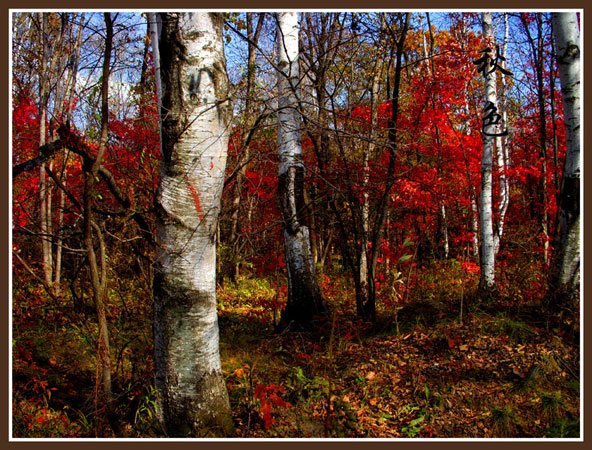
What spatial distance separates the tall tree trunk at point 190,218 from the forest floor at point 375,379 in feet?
1.31

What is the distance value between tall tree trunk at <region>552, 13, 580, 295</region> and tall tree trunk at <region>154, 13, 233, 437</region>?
137 inches

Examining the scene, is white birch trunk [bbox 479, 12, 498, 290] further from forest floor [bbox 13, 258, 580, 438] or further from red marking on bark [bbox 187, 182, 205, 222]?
red marking on bark [bbox 187, 182, 205, 222]

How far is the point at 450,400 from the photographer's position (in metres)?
3.23

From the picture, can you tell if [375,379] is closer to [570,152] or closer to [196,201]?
[196,201]

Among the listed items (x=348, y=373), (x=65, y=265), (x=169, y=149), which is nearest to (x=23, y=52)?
(x=65, y=265)

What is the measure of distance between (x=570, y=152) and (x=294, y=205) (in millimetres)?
3200

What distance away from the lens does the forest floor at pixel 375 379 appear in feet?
9.69

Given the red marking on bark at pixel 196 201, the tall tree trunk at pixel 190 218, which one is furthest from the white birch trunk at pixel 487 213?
the red marking on bark at pixel 196 201

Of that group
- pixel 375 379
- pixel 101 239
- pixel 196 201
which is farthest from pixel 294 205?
pixel 101 239

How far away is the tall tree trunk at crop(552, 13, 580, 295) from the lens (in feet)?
11.9

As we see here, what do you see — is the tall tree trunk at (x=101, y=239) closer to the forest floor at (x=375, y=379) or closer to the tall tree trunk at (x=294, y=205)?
the forest floor at (x=375, y=379)

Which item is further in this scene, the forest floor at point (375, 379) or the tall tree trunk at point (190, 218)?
the forest floor at point (375, 379)

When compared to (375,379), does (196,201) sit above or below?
above

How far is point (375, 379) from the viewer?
359 centimetres
